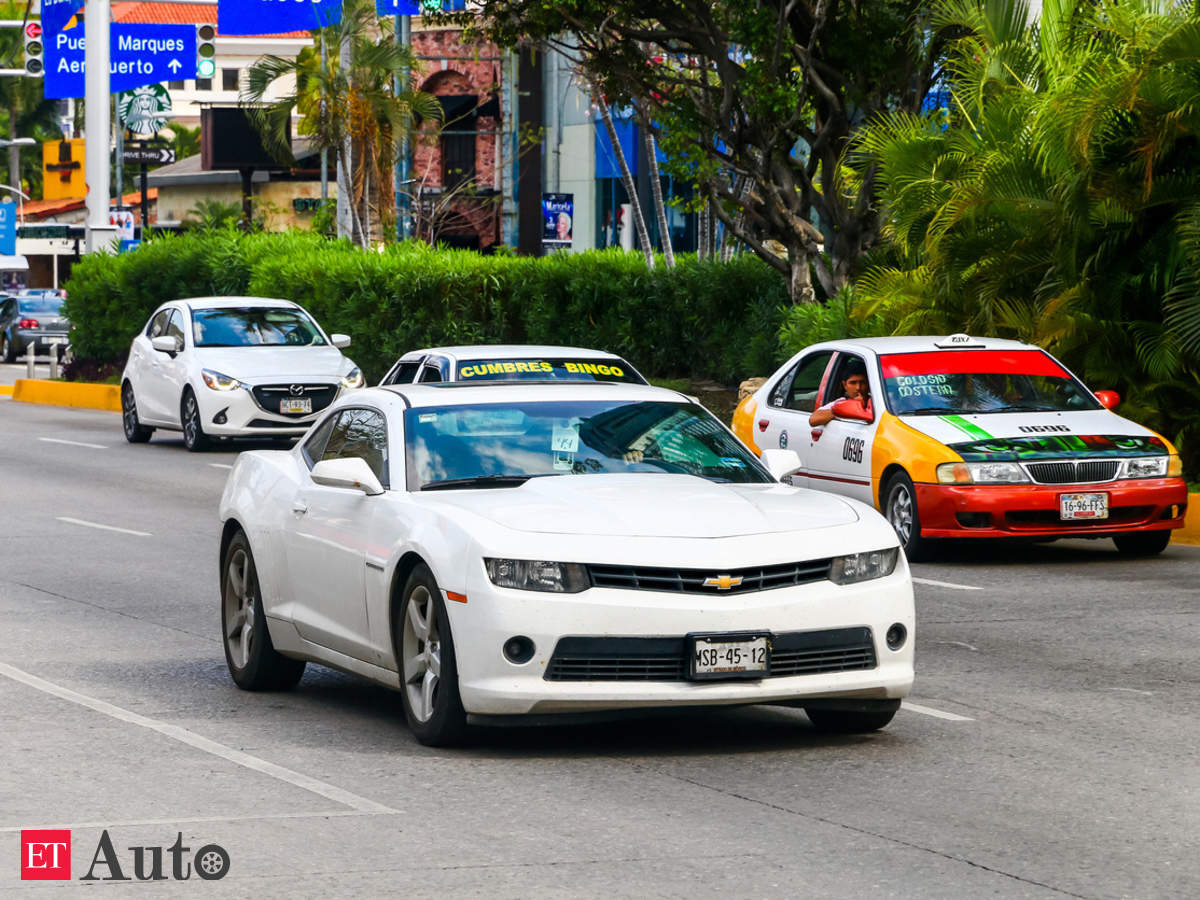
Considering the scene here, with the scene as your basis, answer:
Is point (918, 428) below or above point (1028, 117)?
below

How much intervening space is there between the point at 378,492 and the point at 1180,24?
10965 millimetres

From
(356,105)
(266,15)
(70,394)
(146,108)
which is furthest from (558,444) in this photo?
(146,108)

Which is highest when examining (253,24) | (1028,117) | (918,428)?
(253,24)

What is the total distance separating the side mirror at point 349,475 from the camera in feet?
28.3

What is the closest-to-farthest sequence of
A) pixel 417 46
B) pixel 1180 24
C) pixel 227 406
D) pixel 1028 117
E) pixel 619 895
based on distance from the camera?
pixel 619 895, pixel 1180 24, pixel 1028 117, pixel 227 406, pixel 417 46

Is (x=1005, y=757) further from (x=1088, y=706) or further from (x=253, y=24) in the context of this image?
(x=253, y=24)

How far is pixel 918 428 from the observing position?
14.7 meters

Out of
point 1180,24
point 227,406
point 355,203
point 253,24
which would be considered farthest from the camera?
point 355,203

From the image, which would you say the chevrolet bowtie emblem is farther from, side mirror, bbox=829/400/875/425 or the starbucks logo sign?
the starbucks logo sign

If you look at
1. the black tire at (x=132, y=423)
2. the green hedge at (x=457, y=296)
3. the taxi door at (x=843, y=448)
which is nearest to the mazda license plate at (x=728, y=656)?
the taxi door at (x=843, y=448)

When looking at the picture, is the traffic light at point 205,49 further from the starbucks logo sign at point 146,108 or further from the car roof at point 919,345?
the car roof at point 919,345

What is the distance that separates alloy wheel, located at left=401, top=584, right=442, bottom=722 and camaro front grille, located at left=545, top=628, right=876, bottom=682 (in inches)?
20.3

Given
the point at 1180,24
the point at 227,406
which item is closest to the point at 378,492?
the point at 1180,24

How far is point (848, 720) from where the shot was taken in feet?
27.7
